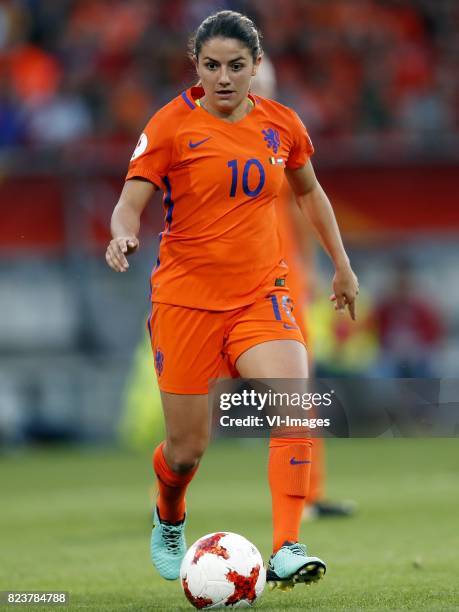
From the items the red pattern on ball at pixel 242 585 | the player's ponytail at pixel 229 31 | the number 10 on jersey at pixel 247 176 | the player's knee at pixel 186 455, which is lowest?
the red pattern on ball at pixel 242 585

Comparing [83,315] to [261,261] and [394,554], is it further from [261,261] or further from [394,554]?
[261,261]

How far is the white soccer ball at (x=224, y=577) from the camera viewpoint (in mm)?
5227

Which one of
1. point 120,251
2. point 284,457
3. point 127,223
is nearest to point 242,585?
point 284,457

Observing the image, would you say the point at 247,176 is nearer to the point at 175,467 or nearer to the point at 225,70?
the point at 225,70

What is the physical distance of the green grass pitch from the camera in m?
5.82

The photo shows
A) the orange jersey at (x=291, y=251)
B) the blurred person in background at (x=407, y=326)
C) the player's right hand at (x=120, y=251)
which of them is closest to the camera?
the player's right hand at (x=120, y=251)

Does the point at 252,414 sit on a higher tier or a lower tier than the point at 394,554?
higher

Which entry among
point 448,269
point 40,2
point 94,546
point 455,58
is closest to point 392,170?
point 448,269

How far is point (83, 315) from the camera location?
14.9 meters

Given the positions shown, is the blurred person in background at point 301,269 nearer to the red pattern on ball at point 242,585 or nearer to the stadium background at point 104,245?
the red pattern on ball at point 242,585

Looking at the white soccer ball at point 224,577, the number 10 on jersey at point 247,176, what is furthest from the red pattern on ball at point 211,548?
the number 10 on jersey at point 247,176

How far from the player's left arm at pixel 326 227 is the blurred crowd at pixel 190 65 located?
9414mm

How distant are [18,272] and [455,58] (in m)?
6.27

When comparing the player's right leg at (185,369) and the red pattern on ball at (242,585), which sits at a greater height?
the player's right leg at (185,369)
